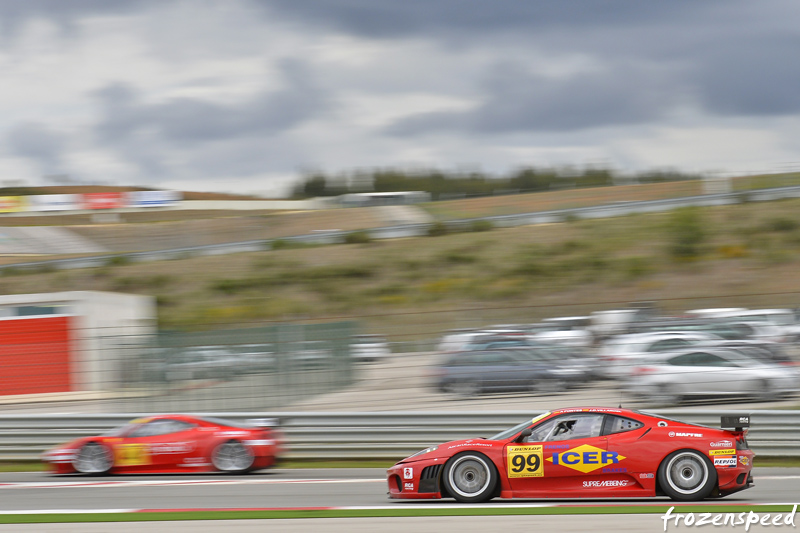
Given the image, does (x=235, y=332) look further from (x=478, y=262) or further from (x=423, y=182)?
(x=423, y=182)

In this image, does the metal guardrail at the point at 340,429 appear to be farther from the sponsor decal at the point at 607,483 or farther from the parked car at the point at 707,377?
the sponsor decal at the point at 607,483

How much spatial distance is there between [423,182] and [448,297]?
4336cm

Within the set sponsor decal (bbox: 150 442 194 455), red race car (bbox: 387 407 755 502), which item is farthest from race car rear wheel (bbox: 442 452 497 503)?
sponsor decal (bbox: 150 442 194 455)

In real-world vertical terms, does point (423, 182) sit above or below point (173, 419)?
above

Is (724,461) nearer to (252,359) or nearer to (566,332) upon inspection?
(252,359)

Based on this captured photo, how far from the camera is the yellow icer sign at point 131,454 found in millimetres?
12211

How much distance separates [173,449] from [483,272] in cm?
2859

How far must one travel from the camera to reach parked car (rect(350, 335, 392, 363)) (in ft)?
52.4

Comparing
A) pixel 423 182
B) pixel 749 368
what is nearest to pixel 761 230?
pixel 749 368

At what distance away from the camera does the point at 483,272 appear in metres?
39.8

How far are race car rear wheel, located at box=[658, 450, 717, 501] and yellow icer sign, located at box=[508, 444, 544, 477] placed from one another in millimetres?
1122

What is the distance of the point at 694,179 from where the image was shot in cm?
4659

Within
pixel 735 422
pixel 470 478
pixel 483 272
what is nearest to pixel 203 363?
pixel 470 478

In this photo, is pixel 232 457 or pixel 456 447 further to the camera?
pixel 232 457
